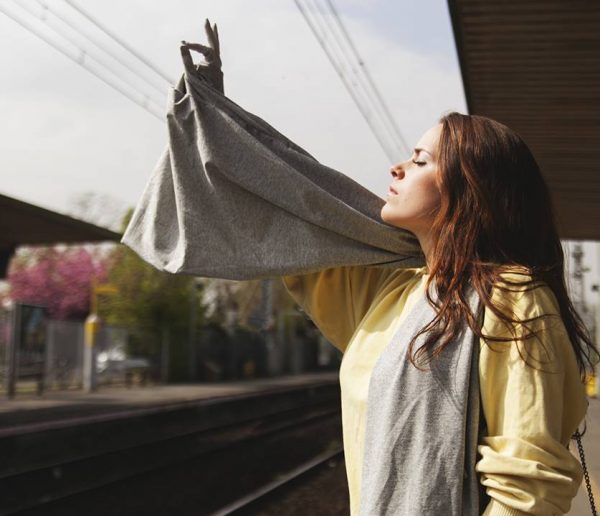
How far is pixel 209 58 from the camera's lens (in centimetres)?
223

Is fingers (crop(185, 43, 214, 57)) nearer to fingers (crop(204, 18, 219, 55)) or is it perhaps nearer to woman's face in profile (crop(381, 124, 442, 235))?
fingers (crop(204, 18, 219, 55))

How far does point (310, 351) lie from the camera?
49531mm

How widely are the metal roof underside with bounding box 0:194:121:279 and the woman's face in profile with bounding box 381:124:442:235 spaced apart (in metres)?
11.1

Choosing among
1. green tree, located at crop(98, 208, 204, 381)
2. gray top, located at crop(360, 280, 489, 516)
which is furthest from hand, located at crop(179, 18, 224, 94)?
green tree, located at crop(98, 208, 204, 381)

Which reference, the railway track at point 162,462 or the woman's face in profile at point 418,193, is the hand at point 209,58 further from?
the railway track at point 162,462

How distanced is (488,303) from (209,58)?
966mm

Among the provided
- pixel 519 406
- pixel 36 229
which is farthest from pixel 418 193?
pixel 36 229

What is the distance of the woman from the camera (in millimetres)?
1680

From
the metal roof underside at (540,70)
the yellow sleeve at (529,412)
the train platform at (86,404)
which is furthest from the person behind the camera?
the train platform at (86,404)

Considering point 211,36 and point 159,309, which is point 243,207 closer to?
point 211,36

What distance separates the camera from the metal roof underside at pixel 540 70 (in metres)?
7.05

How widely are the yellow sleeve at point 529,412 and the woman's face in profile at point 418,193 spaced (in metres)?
0.31

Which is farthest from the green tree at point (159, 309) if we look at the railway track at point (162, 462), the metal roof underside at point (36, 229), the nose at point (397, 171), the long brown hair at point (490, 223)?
the long brown hair at point (490, 223)

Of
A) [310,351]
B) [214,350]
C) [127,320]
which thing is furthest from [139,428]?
[310,351]
